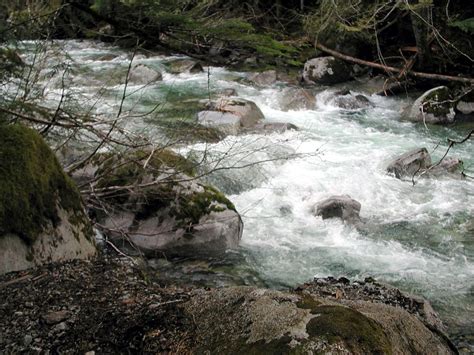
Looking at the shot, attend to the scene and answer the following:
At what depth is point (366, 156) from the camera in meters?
9.41

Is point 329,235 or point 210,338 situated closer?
point 210,338

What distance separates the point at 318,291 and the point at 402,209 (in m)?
3.31

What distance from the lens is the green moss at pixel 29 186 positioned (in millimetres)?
3521

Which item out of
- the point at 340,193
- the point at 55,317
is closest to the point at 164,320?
the point at 55,317

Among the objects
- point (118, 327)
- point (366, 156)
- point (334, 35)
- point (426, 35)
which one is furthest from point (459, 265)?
point (334, 35)

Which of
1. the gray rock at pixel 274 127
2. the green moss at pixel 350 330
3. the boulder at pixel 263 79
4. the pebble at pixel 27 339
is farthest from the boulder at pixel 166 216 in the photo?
the boulder at pixel 263 79

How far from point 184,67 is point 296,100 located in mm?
4191

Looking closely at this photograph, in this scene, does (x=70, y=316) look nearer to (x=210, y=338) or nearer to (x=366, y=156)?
(x=210, y=338)

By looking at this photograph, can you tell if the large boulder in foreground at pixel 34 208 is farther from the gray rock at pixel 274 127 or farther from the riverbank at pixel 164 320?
the gray rock at pixel 274 127

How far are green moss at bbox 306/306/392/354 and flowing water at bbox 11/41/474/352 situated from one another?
175cm

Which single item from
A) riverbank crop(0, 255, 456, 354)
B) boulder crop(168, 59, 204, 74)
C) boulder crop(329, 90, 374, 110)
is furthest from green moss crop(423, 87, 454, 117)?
riverbank crop(0, 255, 456, 354)

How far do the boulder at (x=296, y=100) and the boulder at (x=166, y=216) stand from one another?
6647 millimetres

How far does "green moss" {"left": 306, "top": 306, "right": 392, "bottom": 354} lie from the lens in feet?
7.74

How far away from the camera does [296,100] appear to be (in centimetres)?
1255
